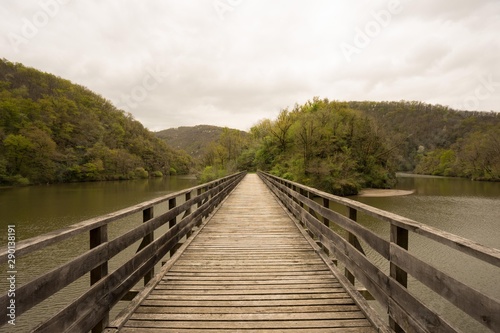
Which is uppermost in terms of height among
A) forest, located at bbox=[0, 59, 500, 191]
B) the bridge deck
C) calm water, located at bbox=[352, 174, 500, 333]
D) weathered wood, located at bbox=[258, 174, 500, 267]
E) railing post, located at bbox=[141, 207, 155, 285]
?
forest, located at bbox=[0, 59, 500, 191]

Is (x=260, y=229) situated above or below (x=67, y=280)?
below

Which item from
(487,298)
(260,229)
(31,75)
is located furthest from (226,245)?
(31,75)

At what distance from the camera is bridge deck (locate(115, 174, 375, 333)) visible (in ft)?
8.44

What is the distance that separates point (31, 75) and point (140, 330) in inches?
4787

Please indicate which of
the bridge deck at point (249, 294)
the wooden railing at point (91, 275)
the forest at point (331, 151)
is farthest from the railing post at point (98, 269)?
the forest at point (331, 151)

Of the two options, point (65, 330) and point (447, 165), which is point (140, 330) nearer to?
point (65, 330)

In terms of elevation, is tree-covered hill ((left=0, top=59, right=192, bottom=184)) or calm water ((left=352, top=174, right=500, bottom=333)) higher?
tree-covered hill ((left=0, top=59, right=192, bottom=184))

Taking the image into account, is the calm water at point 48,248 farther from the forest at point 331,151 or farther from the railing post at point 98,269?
the forest at point 331,151

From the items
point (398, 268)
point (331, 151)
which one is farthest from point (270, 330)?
point (331, 151)

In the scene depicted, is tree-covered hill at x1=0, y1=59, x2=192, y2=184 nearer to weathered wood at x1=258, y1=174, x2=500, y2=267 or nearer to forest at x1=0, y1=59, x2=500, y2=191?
forest at x1=0, y1=59, x2=500, y2=191

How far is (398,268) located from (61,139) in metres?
82.5

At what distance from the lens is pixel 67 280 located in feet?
6.51

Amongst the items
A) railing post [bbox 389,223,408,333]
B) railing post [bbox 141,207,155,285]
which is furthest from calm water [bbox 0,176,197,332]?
railing post [bbox 389,223,408,333]

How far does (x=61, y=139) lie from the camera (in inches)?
2719
